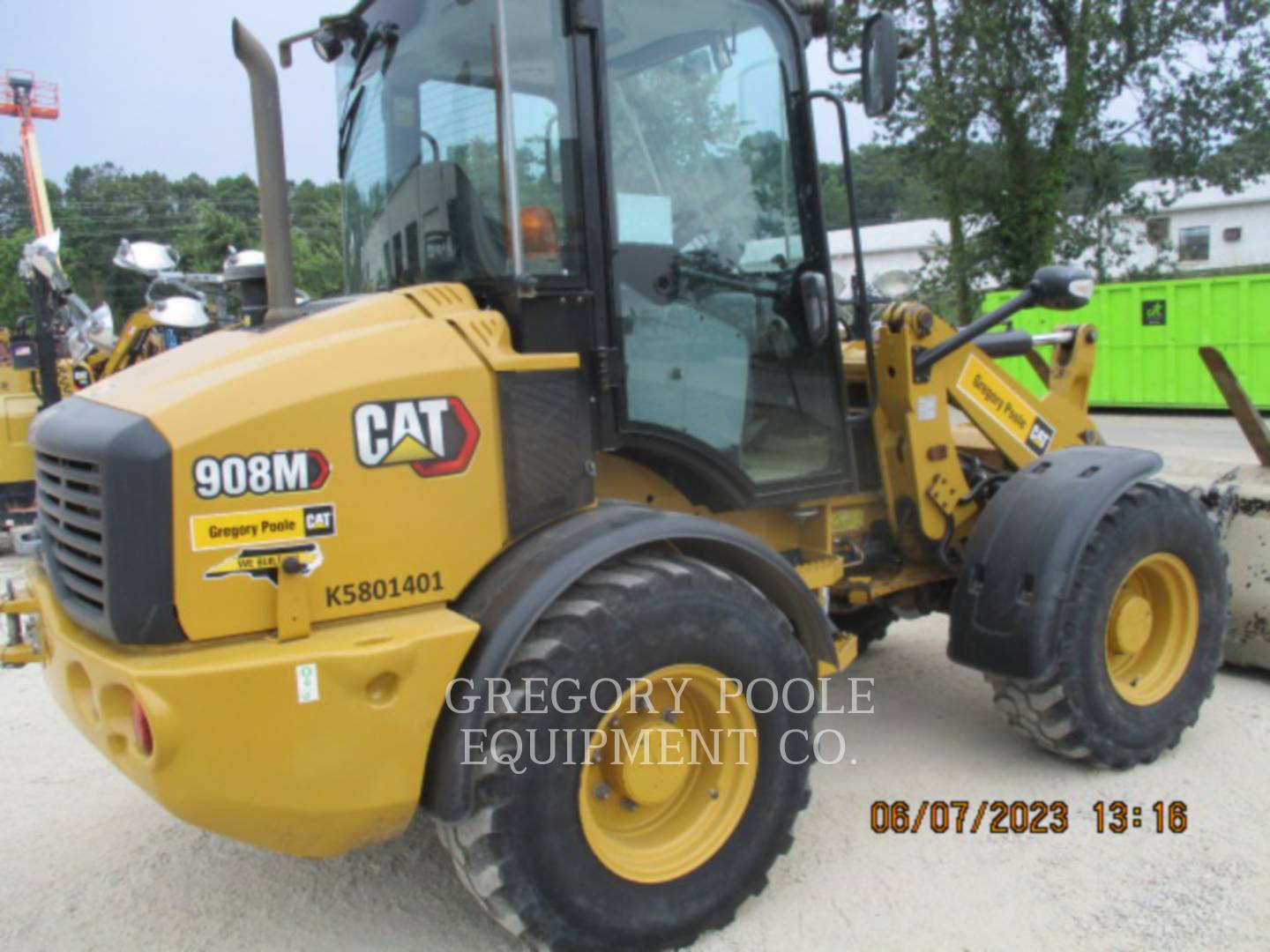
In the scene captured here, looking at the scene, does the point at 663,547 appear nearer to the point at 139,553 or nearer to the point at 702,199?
the point at 702,199

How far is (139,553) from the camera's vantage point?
2.25 meters

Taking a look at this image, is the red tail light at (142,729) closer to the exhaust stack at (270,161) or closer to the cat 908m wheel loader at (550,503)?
the cat 908m wheel loader at (550,503)

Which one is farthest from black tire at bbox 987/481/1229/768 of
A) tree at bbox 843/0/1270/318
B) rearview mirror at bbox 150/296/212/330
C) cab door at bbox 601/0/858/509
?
tree at bbox 843/0/1270/318

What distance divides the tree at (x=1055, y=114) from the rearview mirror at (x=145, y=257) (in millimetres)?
13764

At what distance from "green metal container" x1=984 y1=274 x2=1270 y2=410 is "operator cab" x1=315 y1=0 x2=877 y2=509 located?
11.5 metres

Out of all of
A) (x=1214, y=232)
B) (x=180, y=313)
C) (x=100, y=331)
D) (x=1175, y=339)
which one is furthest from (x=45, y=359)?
(x=1214, y=232)

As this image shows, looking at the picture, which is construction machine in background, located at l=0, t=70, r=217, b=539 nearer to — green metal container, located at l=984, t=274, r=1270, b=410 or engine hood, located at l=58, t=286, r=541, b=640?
engine hood, located at l=58, t=286, r=541, b=640

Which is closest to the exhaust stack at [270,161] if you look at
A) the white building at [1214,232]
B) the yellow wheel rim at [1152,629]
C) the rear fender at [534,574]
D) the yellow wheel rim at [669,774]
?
the rear fender at [534,574]

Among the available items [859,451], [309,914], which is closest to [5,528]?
[309,914]

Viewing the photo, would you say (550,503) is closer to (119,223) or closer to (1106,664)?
(1106,664)

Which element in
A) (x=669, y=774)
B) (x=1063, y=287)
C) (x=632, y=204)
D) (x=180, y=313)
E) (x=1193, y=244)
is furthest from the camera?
(x=1193, y=244)

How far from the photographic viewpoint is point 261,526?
2.32m

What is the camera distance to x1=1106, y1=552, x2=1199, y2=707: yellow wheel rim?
383cm

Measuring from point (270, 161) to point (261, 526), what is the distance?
3.16 feet
